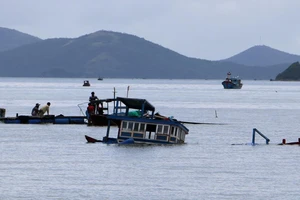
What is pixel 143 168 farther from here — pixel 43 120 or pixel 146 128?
pixel 43 120

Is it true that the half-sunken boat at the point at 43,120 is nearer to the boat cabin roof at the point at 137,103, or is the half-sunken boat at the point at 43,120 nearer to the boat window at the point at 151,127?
the boat cabin roof at the point at 137,103

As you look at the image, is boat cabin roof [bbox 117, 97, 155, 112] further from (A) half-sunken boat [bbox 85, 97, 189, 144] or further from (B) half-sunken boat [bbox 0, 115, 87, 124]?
(B) half-sunken boat [bbox 0, 115, 87, 124]

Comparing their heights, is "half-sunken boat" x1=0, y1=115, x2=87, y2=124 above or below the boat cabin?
below

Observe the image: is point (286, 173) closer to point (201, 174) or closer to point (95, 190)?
point (201, 174)

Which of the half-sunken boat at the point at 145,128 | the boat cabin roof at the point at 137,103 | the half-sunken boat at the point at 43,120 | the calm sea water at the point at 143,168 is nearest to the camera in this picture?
the calm sea water at the point at 143,168

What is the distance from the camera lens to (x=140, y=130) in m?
62.3

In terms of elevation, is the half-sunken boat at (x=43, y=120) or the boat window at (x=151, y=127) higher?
the boat window at (x=151, y=127)

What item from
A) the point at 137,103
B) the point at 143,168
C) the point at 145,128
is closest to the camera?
the point at 143,168

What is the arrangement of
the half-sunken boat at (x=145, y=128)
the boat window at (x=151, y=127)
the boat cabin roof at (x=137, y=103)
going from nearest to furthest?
the half-sunken boat at (x=145, y=128) → the boat window at (x=151, y=127) → the boat cabin roof at (x=137, y=103)

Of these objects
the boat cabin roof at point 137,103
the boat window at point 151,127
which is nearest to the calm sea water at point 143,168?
the boat window at point 151,127

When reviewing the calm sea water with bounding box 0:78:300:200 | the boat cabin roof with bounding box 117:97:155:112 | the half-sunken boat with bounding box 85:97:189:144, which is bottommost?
the calm sea water with bounding box 0:78:300:200

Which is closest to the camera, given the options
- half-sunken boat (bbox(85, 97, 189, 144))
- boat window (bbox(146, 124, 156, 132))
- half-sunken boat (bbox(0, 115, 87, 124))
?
half-sunken boat (bbox(85, 97, 189, 144))

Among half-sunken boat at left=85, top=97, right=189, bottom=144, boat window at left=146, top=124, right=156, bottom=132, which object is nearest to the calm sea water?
half-sunken boat at left=85, top=97, right=189, bottom=144

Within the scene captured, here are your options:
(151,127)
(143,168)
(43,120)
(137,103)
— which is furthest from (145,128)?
(43,120)
